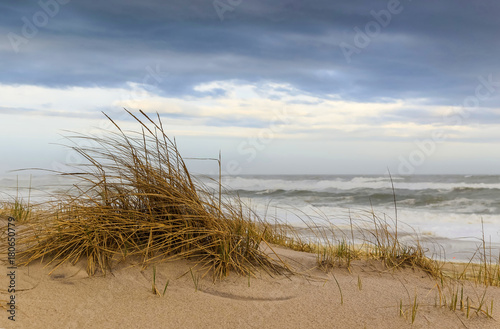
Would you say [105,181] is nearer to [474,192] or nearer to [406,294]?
[406,294]

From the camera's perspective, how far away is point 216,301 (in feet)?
7.12

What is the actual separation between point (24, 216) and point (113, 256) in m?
2.38

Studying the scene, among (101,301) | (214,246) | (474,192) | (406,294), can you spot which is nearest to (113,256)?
(101,301)

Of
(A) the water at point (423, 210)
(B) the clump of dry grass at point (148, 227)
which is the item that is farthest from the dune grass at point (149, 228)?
(A) the water at point (423, 210)

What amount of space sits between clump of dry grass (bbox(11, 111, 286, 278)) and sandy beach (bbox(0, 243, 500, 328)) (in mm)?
106

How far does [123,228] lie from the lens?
8.37ft

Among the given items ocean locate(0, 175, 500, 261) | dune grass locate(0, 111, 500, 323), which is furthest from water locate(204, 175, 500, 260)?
dune grass locate(0, 111, 500, 323)

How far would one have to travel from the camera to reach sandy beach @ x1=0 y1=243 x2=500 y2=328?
195 cm

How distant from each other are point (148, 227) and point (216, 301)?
0.68 metres

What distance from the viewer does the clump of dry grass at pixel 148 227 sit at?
8.25ft

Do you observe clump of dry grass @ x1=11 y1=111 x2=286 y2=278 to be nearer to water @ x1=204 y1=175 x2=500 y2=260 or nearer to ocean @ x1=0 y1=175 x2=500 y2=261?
ocean @ x1=0 y1=175 x2=500 y2=261

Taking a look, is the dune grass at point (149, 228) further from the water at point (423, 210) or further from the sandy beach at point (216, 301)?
the water at point (423, 210)

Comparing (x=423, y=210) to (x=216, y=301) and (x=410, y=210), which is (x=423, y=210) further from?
(x=216, y=301)

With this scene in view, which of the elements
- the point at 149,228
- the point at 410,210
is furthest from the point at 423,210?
the point at 149,228
